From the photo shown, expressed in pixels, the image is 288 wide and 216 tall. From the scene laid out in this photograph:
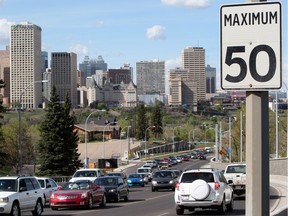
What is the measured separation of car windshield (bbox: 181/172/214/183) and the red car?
705cm

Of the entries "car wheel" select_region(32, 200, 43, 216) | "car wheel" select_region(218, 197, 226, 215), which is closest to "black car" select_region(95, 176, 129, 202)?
"car wheel" select_region(32, 200, 43, 216)

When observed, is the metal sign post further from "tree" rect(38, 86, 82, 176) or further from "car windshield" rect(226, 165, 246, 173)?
"tree" rect(38, 86, 82, 176)

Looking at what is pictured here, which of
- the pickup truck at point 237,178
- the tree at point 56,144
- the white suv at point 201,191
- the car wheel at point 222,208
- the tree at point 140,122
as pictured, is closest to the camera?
the white suv at point 201,191

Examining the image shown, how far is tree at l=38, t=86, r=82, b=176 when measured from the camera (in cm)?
8369

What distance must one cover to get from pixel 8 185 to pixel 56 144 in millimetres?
58296

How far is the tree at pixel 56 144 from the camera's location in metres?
83.7

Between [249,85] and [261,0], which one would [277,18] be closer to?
[261,0]

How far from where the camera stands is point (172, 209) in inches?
1209

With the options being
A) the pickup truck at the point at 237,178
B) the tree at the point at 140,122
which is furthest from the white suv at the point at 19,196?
the tree at the point at 140,122

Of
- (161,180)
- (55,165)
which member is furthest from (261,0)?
(55,165)

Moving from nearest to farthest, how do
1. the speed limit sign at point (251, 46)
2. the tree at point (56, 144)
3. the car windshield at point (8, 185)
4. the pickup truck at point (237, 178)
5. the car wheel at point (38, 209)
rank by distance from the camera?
A: the speed limit sign at point (251, 46), the car windshield at point (8, 185), the car wheel at point (38, 209), the pickup truck at point (237, 178), the tree at point (56, 144)

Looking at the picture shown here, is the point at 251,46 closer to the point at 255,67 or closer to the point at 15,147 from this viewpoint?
the point at 255,67

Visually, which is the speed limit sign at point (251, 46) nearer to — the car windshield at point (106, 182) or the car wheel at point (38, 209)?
the car wheel at point (38, 209)

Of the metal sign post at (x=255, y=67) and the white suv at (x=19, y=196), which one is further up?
the metal sign post at (x=255, y=67)
